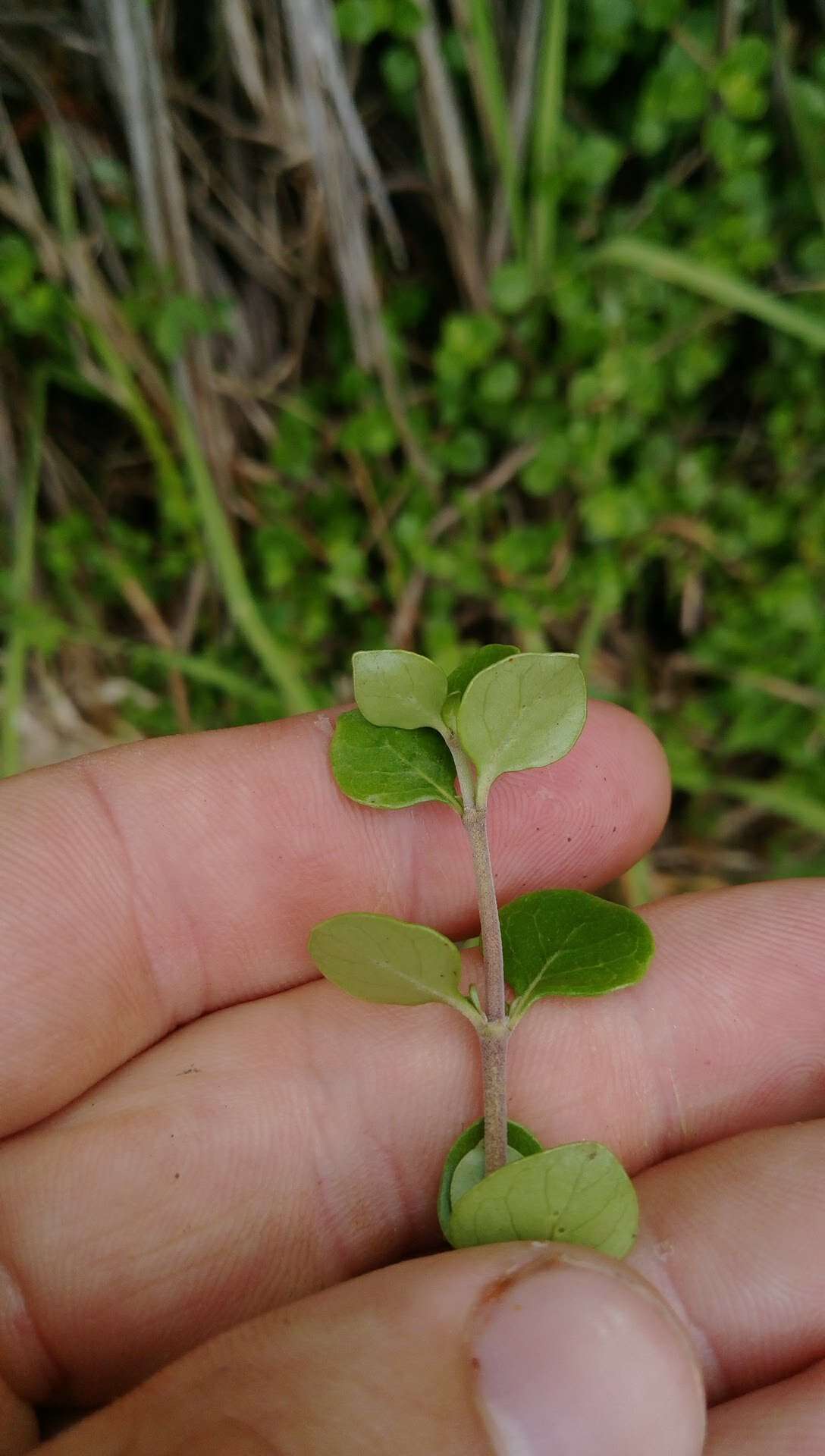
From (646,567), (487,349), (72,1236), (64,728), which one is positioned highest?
(487,349)

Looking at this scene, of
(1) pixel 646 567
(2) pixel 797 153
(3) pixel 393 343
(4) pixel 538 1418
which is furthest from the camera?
(1) pixel 646 567

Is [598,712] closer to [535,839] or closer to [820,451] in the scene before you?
[535,839]

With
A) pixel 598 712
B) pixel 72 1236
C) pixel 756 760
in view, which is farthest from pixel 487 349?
pixel 72 1236

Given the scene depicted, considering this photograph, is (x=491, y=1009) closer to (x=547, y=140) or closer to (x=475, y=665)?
(x=475, y=665)

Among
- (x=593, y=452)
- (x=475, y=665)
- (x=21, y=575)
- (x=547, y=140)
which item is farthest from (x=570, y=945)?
(x=21, y=575)

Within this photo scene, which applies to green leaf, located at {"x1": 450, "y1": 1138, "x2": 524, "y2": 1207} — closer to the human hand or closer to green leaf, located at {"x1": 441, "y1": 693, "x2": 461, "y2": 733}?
the human hand

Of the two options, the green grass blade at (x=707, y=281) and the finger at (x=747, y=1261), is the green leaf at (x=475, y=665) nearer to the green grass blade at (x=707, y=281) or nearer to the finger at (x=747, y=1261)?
the finger at (x=747, y=1261)
